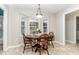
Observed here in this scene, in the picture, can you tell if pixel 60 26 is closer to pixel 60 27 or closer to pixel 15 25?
pixel 60 27

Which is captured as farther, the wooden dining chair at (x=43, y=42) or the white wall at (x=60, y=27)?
the white wall at (x=60, y=27)

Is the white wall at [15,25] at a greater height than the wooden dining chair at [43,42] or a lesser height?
greater

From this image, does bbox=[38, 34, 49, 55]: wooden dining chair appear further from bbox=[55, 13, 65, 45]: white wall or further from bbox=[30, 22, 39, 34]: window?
bbox=[55, 13, 65, 45]: white wall

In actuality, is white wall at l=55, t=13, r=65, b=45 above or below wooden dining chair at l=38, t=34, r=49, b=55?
above

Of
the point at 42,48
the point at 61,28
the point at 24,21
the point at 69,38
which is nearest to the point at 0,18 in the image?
the point at 24,21

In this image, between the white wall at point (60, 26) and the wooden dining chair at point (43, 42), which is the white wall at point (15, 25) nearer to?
the white wall at point (60, 26)

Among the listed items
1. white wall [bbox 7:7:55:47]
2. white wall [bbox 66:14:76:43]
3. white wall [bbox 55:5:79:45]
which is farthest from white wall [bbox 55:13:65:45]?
white wall [bbox 66:14:76:43]


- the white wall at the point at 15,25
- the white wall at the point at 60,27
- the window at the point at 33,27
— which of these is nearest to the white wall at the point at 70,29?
the white wall at the point at 60,27

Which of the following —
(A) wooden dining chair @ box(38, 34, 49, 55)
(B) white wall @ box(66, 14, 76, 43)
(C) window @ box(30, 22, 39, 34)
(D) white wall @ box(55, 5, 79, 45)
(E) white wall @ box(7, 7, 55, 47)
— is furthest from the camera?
(B) white wall @ box(66, 14, 76, 43)

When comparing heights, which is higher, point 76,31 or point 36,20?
point 36,20

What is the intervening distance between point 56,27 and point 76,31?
1.63m

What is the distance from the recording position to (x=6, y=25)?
3922 millimetres
